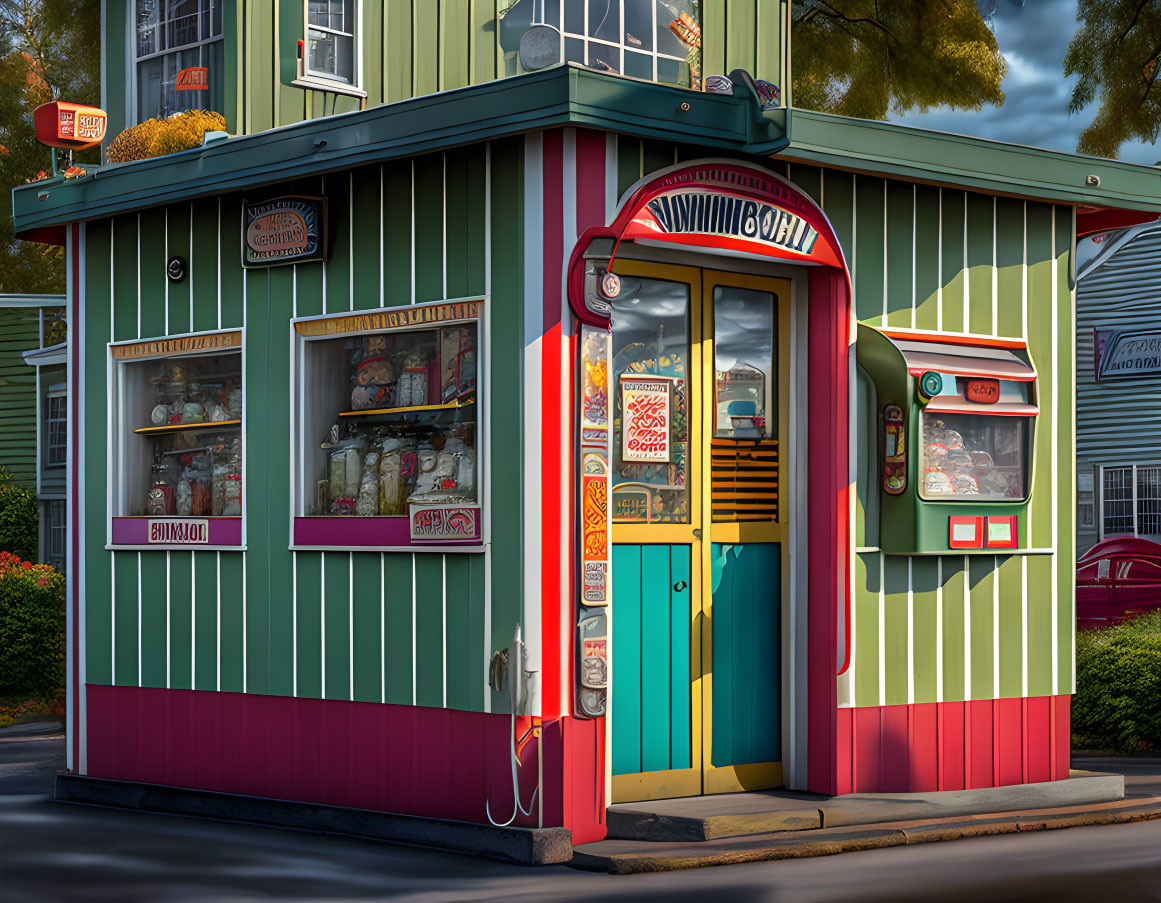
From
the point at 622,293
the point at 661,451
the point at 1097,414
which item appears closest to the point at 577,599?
the point at 661,451

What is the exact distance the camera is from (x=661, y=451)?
28.5ft

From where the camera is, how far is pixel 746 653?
9.02 metres

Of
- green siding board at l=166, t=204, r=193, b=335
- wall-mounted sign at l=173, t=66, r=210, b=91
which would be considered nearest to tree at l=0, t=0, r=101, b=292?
wall-mounted sign at l=173, t=66, r=210, b=91

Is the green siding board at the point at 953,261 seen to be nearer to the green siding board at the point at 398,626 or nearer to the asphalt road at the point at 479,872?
the asphalt road at the point at 479,872

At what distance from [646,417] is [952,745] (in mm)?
2836

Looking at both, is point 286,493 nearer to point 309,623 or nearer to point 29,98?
point 309,623

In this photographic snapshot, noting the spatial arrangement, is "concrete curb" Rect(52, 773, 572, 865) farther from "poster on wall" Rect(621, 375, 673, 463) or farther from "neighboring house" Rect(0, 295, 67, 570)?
"neighboring house" Rect(0, 295, 67, 570)

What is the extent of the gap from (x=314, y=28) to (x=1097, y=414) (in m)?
18.3

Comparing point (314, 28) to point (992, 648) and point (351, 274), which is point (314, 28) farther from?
point (992, 648)

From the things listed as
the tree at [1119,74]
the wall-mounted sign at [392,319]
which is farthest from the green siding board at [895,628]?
the tree at [1119,74]

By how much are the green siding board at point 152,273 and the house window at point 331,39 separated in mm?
1422

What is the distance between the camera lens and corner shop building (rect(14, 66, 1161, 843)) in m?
8.04

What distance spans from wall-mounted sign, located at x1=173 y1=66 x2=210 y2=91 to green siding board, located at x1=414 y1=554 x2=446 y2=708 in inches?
161

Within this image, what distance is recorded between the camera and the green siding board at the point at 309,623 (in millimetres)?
9000
